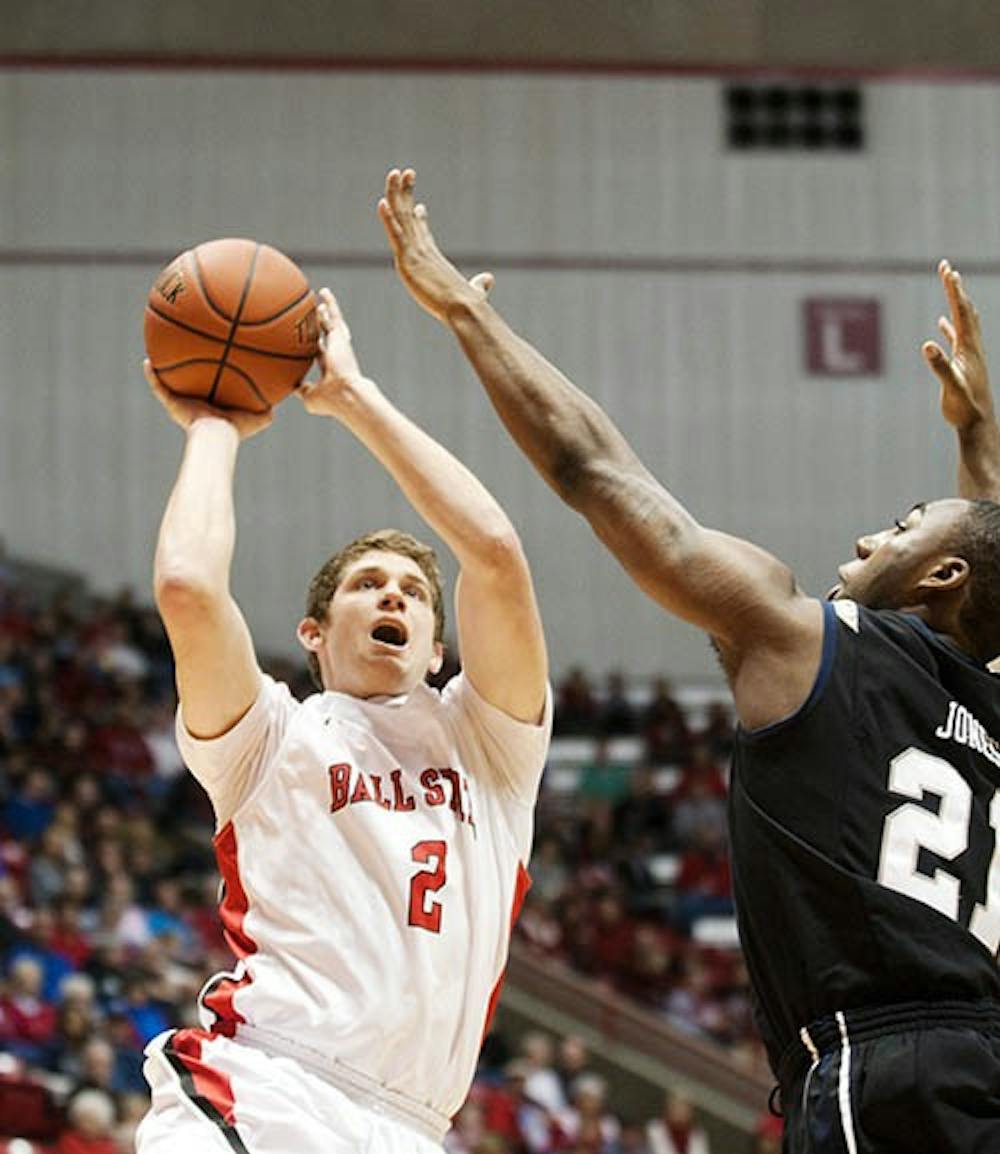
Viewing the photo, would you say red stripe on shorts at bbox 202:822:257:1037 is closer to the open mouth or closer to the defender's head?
the open mouth

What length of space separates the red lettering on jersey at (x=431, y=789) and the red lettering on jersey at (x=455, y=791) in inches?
0.9

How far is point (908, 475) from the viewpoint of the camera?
20719 millimetres

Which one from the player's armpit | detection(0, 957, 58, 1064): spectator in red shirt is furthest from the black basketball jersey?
detection(0, 957, 58, 1064): spectator in red shirt

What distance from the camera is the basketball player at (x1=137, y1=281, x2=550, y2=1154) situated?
13.3 feet

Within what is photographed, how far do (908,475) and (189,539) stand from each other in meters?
17.2

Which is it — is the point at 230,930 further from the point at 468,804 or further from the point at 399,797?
the point at 468,804

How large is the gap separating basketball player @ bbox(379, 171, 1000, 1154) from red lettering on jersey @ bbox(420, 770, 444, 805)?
0.65m

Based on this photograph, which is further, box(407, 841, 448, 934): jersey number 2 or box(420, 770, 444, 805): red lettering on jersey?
box(420, 770, 444, 805): red lettering on jersey

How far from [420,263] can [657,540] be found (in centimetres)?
87

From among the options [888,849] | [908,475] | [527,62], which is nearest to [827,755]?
[888,849]

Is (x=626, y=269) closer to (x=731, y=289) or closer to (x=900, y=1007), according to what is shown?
(x=731, y=289)

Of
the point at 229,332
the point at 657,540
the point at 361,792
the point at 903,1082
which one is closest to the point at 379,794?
the point at 361,792

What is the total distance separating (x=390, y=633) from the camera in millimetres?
4504

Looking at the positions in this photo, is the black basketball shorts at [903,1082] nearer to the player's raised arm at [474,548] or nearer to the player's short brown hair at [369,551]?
the player's raised arm at [474,548]
